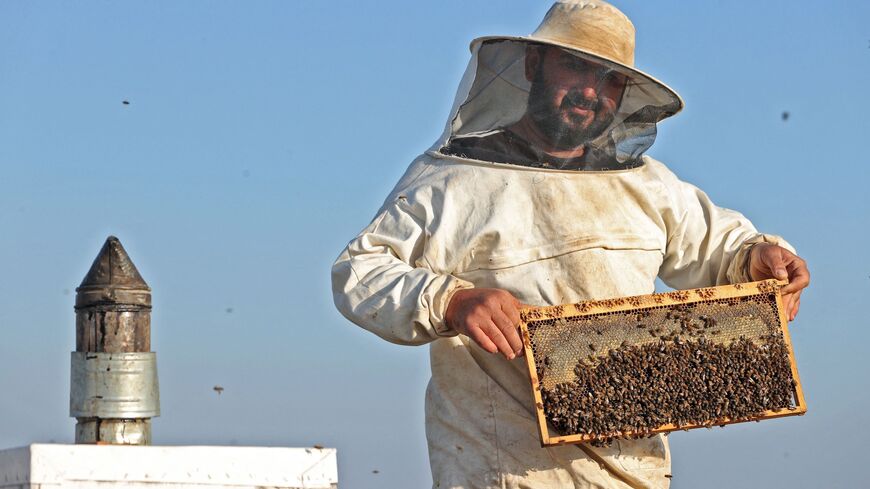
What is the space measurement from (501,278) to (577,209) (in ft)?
1.44

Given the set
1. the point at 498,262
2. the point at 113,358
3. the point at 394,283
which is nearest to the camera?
the point at 394,283

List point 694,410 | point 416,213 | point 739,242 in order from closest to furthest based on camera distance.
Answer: point 694,410, point 416,213, point 739,242

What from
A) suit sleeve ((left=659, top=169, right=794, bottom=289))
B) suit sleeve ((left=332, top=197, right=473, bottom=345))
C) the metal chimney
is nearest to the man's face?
suit sleeve ((left=659, top=169, right=794, bottom=289))

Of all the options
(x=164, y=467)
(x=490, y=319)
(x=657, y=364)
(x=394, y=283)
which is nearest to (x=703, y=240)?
(x=657, y=364)

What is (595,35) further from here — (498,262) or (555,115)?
(498,262)

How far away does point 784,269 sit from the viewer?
17.7 ft

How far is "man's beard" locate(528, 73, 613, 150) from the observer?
17.8ft

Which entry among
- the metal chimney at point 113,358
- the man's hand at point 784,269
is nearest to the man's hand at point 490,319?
the man's hand at point 784,269

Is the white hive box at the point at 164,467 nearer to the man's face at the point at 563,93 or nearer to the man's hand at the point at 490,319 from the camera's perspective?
the man's hand at the point at 490,319

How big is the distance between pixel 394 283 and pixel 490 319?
44cm

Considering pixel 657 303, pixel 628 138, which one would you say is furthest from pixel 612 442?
pixel 628 138

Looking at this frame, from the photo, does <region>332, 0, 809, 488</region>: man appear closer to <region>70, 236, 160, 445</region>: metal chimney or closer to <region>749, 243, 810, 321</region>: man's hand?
<region>749, 243, 810, 321</region>: man's hand

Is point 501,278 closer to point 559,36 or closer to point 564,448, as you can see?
point 564,448

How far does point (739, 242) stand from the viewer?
18.7 ft
